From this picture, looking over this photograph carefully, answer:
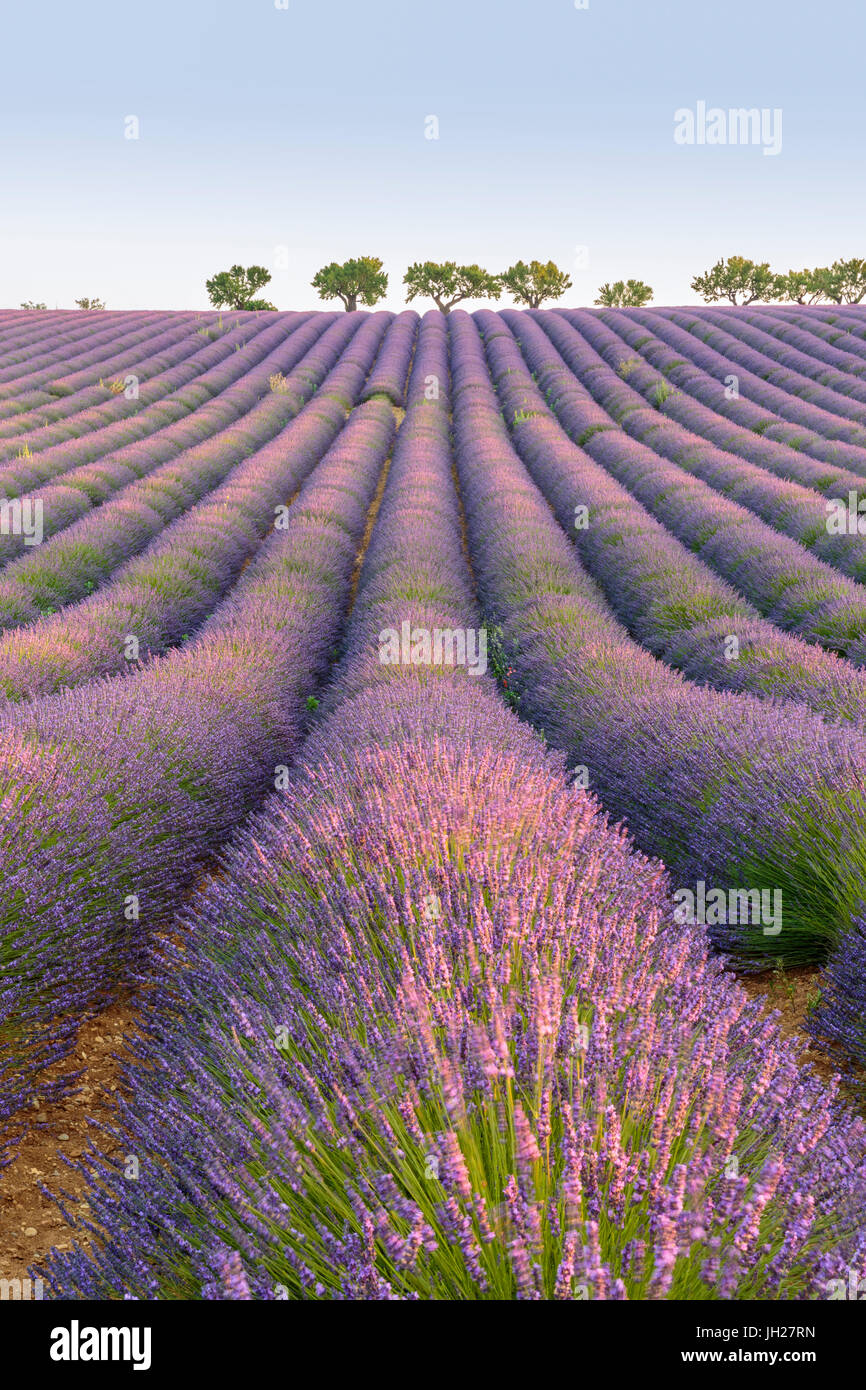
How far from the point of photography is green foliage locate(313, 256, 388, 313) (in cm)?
3800

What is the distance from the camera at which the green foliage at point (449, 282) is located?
38.9m

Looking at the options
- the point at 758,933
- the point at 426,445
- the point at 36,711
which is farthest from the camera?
the point at 426,445

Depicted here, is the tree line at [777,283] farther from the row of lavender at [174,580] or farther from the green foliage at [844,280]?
the row of lavender at [174,580]

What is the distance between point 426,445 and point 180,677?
30.7 feet

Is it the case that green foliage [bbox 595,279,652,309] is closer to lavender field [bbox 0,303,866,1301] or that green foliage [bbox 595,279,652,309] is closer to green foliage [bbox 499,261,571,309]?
green foliage [bbox 499,261,571,309]

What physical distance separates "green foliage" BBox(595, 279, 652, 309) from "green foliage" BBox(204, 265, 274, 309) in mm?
14424

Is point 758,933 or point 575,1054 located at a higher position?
point 575,1054

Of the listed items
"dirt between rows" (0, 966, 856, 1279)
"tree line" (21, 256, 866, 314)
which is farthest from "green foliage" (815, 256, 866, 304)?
"dirt between rows" (0, 966, 856, 1279)

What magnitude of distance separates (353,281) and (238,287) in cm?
479

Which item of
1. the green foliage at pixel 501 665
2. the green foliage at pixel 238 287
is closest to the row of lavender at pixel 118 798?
the green foliage at pixel 501 665

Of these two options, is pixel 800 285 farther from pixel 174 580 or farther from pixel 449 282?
pixel 174 580

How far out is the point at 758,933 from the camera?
9.76 ft
